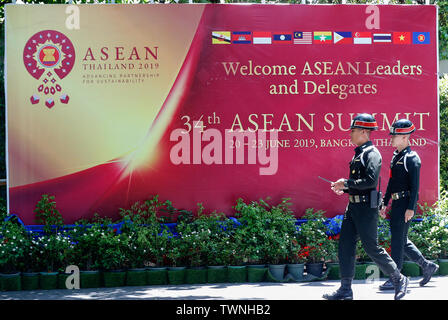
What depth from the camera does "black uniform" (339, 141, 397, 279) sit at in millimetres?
7086

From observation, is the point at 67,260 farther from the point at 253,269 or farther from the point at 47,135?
the point at 253,269

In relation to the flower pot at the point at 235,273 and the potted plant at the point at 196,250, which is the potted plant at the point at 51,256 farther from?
the flower pot at the point at 235,273

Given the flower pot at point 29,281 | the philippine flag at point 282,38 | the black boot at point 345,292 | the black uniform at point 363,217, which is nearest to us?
the black uniform at point 363,217

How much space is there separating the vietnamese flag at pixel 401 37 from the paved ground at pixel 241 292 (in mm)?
3924

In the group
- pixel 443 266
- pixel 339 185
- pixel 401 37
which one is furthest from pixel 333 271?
pixel 401 37

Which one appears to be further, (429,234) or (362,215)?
(429,234)

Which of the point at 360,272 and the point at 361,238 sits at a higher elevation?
the point at 361,238

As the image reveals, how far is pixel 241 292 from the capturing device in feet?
26.4

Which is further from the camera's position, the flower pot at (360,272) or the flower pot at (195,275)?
the flower pot at (360,272)

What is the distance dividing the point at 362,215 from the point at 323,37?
3.79m

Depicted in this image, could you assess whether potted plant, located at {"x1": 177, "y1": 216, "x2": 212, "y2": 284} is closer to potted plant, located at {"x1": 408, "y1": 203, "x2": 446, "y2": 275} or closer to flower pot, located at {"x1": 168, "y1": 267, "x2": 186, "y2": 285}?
flower pot, located at {"x1": 168, "y1": 267, "x2": 186, "y2": 285}

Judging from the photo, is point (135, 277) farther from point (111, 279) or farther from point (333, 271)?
A: point (333, 271)

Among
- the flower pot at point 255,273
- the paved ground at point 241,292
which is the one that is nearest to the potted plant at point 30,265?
the paved ground at point 241,292

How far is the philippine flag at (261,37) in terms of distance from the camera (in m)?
9.68
